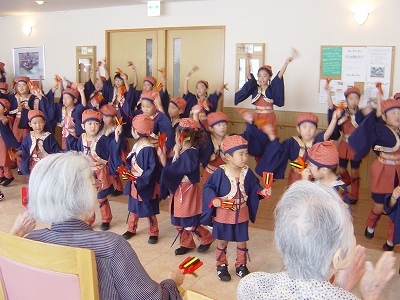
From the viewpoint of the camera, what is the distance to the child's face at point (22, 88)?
6887 millimetres

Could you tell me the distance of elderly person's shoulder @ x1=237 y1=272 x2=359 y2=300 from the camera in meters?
1.23

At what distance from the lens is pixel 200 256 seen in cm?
379

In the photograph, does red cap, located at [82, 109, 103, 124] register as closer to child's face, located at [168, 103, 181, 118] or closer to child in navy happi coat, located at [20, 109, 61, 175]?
child in navy happi coat, located at [20, 109, 61, 175]

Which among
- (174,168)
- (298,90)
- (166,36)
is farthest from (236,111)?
(174,168)

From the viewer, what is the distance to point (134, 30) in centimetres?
747

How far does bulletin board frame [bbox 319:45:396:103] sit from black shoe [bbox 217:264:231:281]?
11.4 ft

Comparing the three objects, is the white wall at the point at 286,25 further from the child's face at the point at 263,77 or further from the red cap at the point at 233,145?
the red cap at the point at 233,145

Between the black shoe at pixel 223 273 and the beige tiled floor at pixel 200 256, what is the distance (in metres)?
0.04

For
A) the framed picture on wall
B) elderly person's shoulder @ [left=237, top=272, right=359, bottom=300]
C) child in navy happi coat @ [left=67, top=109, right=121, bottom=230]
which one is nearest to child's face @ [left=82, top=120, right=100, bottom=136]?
child in navy happi coat @ [left=67, top=109, right=121, bottom=230]

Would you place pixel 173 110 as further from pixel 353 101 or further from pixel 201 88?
pixel 353 101

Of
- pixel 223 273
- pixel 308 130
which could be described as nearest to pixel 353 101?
pixel 308 130

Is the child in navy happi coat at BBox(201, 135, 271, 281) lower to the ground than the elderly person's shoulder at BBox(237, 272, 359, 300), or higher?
lower

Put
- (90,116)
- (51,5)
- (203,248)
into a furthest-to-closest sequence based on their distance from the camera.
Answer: (51,5) < (90,116) < (203,248)

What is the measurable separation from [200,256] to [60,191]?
92.8 inches
